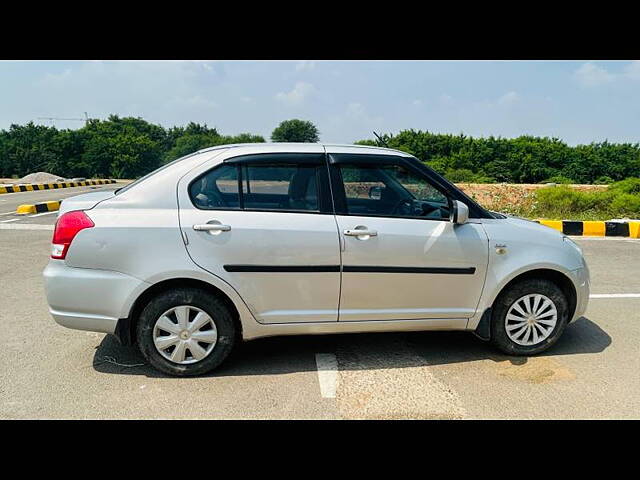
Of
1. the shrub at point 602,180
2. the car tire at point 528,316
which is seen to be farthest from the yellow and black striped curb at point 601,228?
the shrub at point 602,180

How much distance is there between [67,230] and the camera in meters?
2.99

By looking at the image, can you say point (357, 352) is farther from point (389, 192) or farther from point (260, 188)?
point (260, 188)

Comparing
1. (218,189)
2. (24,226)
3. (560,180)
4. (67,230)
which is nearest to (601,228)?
(218,189)

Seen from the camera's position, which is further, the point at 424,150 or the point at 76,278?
the point at 424,150

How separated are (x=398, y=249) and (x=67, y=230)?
90.8 inches

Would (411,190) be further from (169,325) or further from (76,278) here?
(76,278)

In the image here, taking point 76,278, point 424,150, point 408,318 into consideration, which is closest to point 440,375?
point 408,318

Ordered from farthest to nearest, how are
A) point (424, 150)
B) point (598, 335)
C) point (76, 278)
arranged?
point (424, 150) → point (598, 335) → point (76, 278)

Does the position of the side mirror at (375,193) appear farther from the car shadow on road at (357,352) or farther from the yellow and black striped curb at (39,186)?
the yellow and black striped curb at (39,186)

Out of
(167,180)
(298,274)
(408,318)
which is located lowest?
(408,318)

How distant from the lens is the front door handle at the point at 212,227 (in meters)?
3.00

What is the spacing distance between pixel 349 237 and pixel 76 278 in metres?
1.89

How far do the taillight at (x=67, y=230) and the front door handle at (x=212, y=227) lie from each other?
28.0 inches
